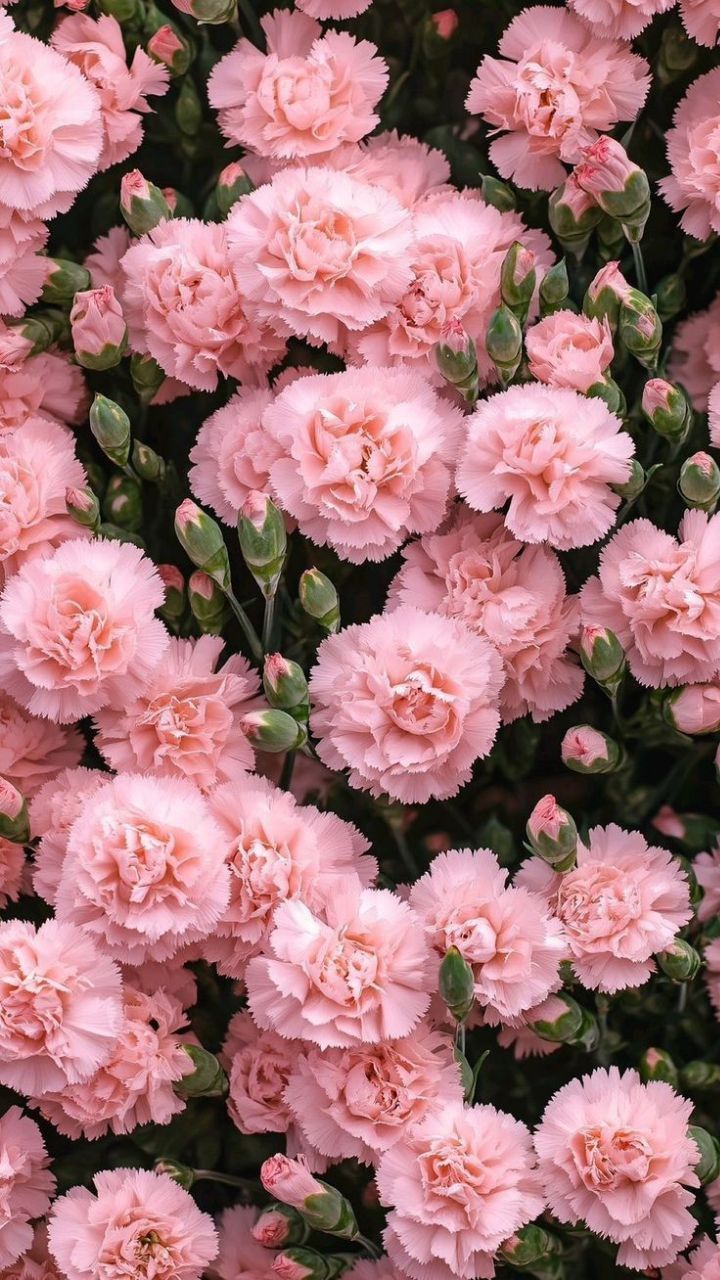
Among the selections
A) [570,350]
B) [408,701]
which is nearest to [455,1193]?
[408,701]

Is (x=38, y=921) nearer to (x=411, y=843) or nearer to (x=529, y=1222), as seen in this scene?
(x=411, y=843)

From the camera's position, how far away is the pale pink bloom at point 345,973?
1.09 metres

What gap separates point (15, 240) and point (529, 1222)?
2.66 feet

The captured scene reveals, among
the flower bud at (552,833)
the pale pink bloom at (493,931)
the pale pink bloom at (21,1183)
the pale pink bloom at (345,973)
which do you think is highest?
the flower bud at (552,833)

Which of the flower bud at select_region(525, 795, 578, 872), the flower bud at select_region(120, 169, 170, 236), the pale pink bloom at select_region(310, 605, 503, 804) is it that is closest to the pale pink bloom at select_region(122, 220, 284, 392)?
the flower bud at select_region(120, 169, 170, 236)

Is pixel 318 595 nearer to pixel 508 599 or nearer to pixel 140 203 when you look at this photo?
pixel 508 599

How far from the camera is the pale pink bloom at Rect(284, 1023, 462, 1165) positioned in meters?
1.10

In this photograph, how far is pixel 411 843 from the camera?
1266 millimetres

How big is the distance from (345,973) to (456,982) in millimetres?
77

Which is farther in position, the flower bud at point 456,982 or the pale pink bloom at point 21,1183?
the pale pink bloom at point 21,1183

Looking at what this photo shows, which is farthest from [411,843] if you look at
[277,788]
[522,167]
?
[522,167]

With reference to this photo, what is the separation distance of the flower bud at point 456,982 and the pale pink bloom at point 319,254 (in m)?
0.46

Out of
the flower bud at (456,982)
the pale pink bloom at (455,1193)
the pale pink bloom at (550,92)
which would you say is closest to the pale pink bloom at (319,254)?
the pale pink bloom at (550,92)

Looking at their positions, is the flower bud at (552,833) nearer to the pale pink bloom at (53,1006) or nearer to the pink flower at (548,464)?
the pink flower at (548,464)
